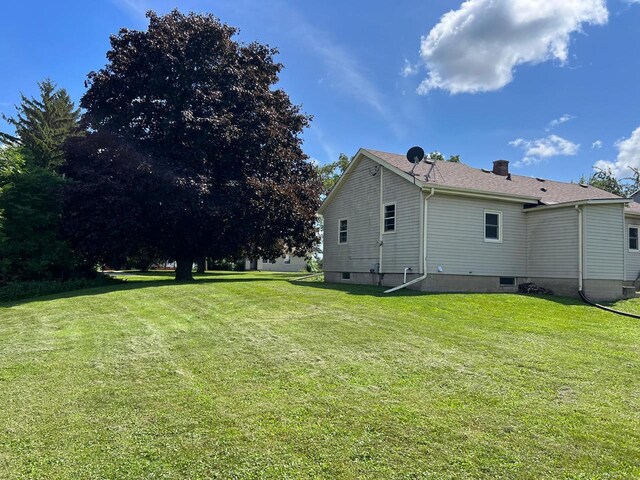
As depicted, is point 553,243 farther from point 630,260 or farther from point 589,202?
point 630,260

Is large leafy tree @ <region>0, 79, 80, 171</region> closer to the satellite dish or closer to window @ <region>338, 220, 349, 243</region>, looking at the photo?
window @ <region>338, 220, 349, 243</region>

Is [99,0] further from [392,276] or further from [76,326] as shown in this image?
[392,276]

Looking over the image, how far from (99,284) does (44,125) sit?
2640 cm

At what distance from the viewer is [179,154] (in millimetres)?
16141

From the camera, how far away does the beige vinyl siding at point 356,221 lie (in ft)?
57.1

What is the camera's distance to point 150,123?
55.8ft

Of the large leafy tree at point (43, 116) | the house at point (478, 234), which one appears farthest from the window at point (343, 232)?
the large leafy tree at point (43, 116)

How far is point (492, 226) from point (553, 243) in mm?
2180

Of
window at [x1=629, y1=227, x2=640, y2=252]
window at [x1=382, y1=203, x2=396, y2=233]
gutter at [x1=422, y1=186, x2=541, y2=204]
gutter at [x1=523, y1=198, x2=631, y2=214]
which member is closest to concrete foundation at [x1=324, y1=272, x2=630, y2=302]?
window at [x1=382, y1=203, x2=396, y2=233]

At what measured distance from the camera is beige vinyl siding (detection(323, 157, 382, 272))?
1741cm

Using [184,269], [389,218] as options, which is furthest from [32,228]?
[389,218]

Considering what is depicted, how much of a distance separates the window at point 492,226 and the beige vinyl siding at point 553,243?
1374 millimetres

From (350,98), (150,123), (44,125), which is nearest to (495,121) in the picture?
(350,98)

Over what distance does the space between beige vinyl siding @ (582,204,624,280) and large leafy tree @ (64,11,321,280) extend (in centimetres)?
1085
